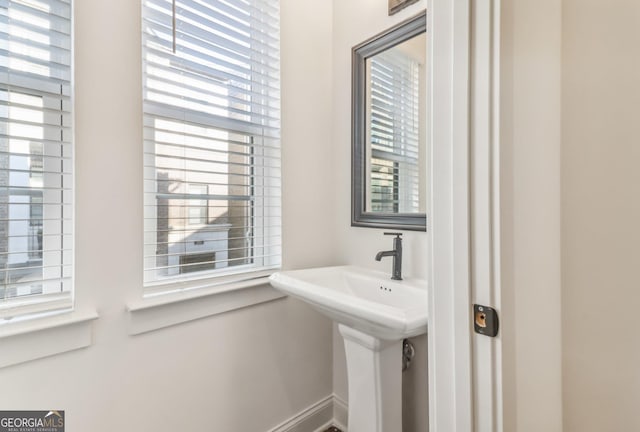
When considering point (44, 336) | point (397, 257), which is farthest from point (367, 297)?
point (44, 336)

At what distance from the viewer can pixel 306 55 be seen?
155 cm

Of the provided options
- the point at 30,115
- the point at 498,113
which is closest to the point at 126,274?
the point at 30,115

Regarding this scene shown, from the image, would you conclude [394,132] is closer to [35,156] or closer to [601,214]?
[601,214]

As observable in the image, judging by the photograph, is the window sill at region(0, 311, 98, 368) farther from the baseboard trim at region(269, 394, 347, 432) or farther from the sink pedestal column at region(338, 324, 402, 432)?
the baseboard trim at region(269, 394, 347, 432)

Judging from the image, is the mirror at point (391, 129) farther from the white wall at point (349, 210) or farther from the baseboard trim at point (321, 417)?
the baseboard trim at point (321, 417)

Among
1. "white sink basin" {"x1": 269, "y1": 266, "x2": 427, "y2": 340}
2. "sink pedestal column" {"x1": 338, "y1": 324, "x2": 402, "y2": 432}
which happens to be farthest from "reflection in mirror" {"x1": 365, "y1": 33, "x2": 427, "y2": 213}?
"sink pedestal column" {"x1": 338, "y1": 324, "x2": 402, "y2": 432}

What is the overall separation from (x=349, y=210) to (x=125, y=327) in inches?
41.6

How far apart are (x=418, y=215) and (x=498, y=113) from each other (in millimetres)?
710

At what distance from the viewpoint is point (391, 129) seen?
142 centimetres

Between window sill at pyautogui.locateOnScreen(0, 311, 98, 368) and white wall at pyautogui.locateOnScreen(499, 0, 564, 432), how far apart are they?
1147 millimetres

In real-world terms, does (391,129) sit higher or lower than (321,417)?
higher

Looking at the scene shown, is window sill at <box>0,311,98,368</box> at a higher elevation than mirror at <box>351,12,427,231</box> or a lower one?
lower

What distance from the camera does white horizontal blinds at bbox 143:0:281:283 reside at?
1143mm

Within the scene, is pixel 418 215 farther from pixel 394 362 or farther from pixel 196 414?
pixel 196 414
